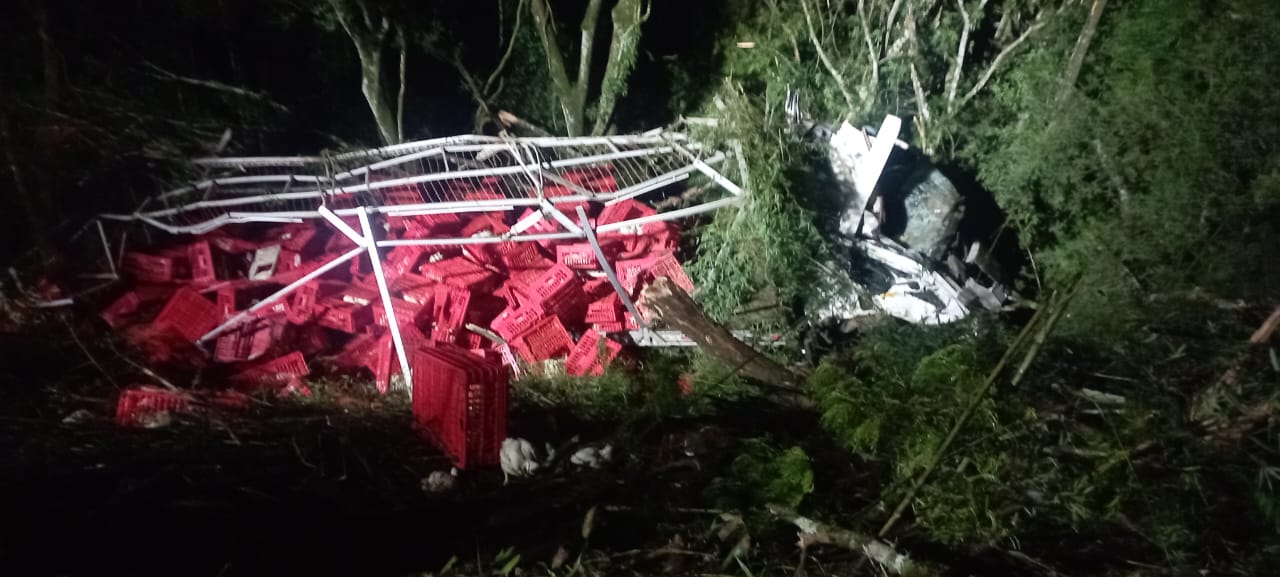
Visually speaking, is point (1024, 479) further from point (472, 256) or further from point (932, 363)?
point (472, 256)

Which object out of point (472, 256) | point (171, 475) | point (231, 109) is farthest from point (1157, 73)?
point (231, 109)

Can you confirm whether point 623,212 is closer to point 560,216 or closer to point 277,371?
point 560,216

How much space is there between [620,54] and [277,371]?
12.4 ft

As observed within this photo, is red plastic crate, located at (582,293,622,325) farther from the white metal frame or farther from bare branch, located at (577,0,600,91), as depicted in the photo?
bare branch, located at (577,0,600,91)

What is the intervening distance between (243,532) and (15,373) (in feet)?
9.95

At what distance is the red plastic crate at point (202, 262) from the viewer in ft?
18.7

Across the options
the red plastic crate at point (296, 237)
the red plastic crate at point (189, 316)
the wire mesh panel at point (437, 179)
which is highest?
the wire mesh panel at point (437, 179)

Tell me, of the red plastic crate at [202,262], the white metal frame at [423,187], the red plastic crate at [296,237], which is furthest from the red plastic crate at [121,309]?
the red plastic crate at [296,237]

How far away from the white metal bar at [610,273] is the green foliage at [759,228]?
0.48m

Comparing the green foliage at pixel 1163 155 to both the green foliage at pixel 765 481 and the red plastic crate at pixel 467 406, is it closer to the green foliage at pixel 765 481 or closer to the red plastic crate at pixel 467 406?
the green foliage at pixel 765 481

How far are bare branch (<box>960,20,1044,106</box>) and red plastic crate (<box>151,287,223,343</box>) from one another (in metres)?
5.68

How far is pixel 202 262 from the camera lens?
5719 millimetres

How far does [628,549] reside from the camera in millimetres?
3408

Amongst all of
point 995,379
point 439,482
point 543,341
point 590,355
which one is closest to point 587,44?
point 543,341
